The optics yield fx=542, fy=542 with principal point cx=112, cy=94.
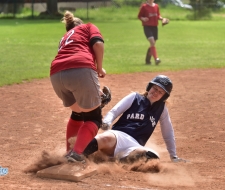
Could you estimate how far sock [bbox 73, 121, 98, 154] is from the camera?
5297 mm

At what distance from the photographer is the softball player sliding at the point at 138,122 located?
5645 millimetres

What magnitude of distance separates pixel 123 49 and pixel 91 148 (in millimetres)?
14118

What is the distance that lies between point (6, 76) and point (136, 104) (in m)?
7.03

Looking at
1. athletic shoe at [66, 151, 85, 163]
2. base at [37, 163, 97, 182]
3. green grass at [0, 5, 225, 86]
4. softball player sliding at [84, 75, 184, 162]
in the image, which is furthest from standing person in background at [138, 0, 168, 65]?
base at [37, 163, 97, 182]

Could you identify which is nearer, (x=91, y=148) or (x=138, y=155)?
(x=91, y=148)

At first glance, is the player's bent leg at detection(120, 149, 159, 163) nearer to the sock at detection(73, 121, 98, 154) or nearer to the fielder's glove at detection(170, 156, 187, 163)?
the fielder's glove at detection(170, 156, 187, 163)

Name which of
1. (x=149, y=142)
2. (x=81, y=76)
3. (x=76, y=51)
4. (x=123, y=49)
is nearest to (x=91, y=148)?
(x=81, y=76)

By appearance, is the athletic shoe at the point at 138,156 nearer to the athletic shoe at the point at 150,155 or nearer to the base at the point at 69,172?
the athletic shoe at the point at 150,155

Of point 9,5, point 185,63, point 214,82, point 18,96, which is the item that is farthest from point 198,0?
point 18,96

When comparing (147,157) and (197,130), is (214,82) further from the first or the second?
(147,157)

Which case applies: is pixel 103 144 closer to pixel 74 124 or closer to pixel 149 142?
pixel 74 124

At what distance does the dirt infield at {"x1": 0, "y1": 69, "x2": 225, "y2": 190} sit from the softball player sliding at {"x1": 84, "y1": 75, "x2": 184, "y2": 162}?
0.23 metres

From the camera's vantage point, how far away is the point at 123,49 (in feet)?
63.7

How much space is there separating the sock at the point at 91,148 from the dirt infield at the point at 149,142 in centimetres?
16
